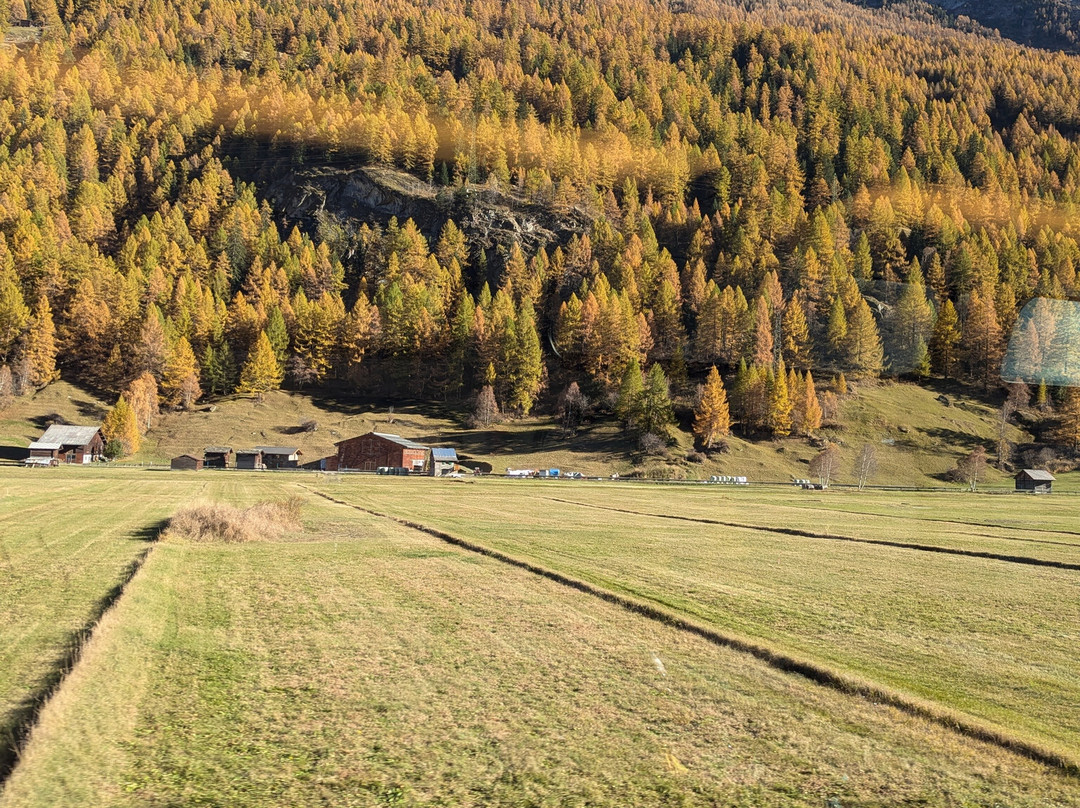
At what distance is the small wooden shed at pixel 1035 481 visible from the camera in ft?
281

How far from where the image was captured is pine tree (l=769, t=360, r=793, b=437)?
344 ft

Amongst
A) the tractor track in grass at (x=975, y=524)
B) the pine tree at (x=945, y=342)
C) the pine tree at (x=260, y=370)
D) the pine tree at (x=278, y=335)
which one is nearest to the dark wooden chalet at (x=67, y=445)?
the pine tree at (x=260, y=370)

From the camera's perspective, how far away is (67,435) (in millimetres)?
95375

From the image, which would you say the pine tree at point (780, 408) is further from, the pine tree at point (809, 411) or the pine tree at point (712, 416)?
the pine tree at point (712, 416)

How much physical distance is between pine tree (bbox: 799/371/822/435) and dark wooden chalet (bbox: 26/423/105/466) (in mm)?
99870

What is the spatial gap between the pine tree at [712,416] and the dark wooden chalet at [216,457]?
66.8 m

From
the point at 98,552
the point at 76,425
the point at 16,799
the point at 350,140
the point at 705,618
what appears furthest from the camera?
the point at 350,140

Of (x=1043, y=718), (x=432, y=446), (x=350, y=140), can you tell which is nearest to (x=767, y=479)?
(x=432, y=446)

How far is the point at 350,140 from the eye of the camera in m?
186

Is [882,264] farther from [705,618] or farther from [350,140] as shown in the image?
[705,618]

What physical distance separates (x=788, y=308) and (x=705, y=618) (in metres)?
120

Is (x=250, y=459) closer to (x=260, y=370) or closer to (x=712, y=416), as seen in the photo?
(x=260, y=370)

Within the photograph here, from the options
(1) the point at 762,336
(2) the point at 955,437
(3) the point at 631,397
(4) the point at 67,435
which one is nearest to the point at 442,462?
(3) the point at 631,397

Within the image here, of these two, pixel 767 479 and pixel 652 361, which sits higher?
pixel 652 361
